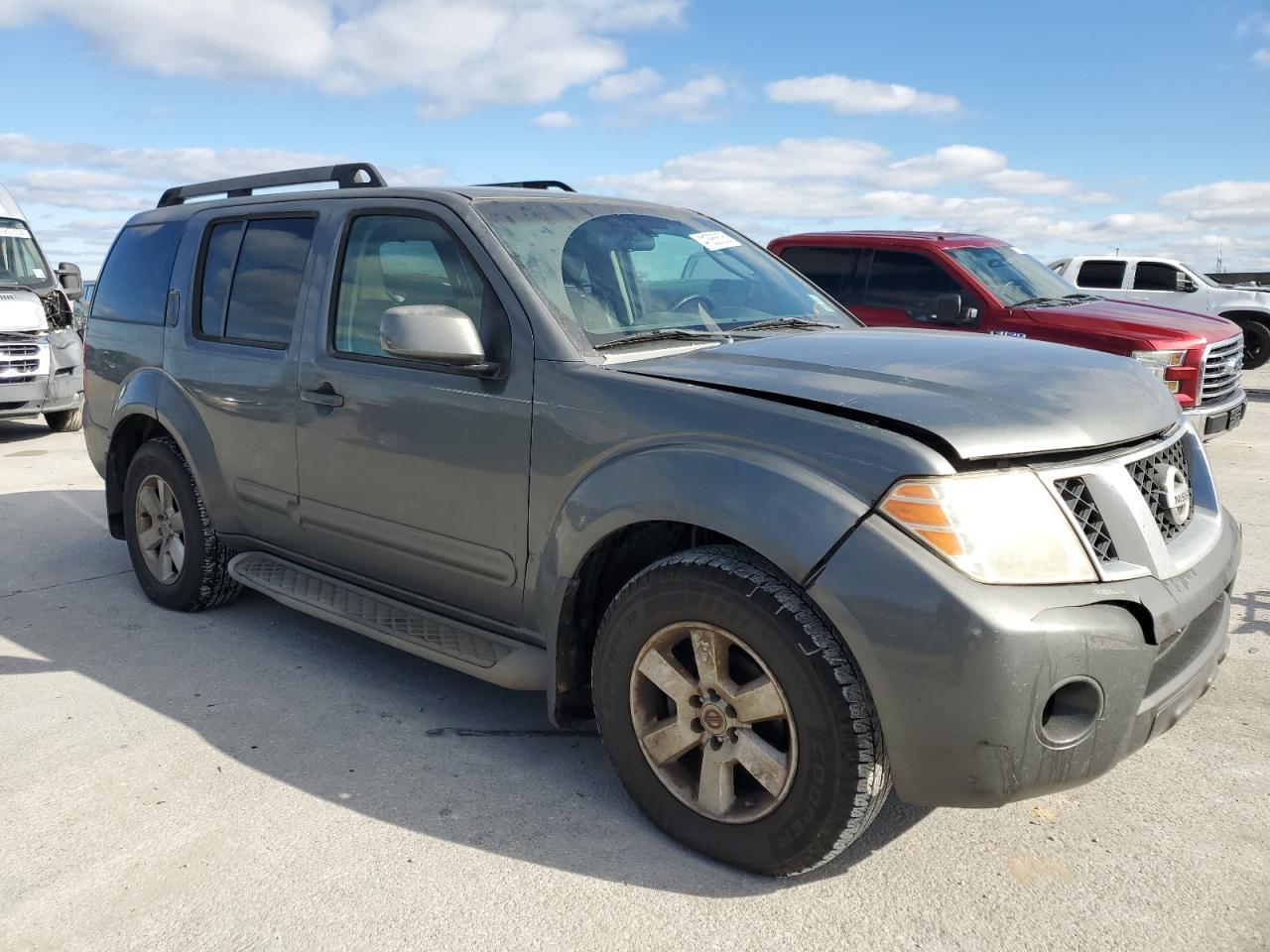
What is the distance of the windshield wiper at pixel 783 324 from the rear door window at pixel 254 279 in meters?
1.70

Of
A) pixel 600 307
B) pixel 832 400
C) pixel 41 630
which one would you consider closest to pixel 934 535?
pixel 832 400

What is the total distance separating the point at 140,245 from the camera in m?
5.11

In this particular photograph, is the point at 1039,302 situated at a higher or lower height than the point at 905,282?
lower

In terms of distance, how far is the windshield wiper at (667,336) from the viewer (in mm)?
3258

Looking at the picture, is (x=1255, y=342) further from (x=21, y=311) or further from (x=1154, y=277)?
(x=21, y=311)

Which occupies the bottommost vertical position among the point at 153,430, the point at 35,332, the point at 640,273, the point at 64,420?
the point at 64,420

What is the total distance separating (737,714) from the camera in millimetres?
2652

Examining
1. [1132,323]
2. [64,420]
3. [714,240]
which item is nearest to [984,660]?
[714,240]

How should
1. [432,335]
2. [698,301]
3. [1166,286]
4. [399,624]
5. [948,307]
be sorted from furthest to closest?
[1166,286] < [948,307] < [698,301] < [399,624] < [432,335]

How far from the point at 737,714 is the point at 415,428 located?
146cm

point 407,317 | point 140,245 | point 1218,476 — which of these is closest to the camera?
point 407,317

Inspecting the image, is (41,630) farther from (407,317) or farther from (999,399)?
(999,399)

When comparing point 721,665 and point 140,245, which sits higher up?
point 140,245

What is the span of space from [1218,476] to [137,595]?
740 cm
